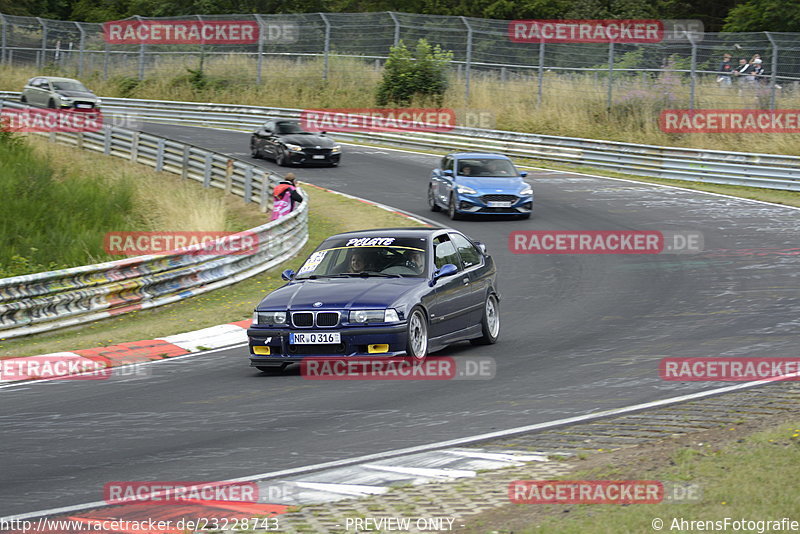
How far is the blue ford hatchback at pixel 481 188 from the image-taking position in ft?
81.9

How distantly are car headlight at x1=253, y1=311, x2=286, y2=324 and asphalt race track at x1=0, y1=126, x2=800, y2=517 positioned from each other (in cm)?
59

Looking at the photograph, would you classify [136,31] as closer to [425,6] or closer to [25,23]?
[25,23]

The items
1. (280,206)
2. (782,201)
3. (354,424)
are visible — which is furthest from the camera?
(782,201)

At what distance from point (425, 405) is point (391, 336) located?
1570mm

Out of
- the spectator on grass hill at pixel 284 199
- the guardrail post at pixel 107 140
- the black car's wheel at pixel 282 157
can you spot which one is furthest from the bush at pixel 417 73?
the spectator on grass hill at pixel 284 199

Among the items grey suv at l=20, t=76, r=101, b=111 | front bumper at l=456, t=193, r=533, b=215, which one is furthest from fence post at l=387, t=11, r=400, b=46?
front bumper at l=456, t=193, r=533, b=215

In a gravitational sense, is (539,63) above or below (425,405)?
above

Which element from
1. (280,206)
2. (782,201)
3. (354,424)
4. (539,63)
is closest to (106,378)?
(354,424)

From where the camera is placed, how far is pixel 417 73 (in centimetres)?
4319

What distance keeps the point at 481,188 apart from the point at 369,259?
13.2m

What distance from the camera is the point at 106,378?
1151 cm

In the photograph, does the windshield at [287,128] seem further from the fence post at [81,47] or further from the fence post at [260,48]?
the fence post at [81,47]

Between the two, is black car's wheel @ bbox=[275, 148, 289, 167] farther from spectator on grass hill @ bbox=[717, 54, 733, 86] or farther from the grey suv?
spectator on grass hill @ bbox=[717, 54, 733, 86]

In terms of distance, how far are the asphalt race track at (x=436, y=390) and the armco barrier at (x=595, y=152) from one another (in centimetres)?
963
